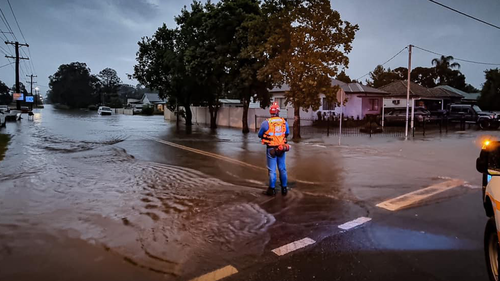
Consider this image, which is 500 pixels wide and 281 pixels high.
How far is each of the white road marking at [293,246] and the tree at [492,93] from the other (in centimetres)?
5389

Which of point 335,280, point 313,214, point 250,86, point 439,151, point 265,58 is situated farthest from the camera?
point 250,86

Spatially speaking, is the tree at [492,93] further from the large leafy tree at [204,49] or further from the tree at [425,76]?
the large leafy tree at [204,49]

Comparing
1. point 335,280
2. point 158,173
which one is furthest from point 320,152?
point 335,280

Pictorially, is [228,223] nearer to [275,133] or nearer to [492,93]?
[275,133]

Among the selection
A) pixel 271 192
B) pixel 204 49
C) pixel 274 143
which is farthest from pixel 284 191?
pixel 204 49

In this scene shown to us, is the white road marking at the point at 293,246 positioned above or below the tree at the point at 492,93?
below

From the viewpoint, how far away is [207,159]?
1259cm

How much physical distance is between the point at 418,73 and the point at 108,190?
223ft

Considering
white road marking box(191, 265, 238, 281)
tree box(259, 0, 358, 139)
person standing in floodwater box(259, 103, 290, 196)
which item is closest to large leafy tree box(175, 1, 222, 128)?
tree box(259, 0, 358, 139)

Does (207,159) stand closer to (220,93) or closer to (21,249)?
(21,249)

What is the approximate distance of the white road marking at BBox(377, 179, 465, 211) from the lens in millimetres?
6691

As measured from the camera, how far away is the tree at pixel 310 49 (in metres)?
18.0

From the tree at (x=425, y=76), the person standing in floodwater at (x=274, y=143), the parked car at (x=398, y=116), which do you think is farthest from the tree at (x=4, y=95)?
the person standing in floodwater at (x=274, y=143)

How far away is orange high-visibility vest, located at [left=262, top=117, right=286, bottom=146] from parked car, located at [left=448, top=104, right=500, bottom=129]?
25907 millimetres
